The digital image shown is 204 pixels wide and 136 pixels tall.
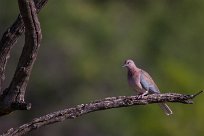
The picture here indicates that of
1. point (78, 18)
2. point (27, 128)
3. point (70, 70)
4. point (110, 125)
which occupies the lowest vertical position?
point (27, 128)

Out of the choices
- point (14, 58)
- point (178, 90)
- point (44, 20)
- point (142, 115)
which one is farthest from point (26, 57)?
point (44, 20)

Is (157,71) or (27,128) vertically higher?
(157,71)

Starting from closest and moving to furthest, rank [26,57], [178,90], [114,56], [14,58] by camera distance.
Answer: [26,57], [178,90], [14,58], [114,56]

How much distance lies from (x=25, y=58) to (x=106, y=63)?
24435mm

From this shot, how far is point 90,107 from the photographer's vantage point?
25.7 ft

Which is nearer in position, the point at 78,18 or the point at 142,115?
the point at 142,115

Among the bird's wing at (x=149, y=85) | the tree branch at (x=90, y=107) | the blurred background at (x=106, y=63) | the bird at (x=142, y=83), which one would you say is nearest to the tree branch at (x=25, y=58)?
the tree branch at (x=90, y=107)

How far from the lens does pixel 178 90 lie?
2105cm

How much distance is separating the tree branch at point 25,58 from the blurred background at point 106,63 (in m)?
13.5

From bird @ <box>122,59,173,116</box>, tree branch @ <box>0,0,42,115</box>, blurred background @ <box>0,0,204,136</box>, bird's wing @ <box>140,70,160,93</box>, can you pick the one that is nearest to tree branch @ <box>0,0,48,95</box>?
tree branch @ <box>0,0,42,115</box>

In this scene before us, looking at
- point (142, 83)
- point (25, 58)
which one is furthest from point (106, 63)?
point (25, 58)

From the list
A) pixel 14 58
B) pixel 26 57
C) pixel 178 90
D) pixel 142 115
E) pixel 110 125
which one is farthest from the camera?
pixel 110 125

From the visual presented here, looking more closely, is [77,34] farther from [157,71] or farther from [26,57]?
[26,57]

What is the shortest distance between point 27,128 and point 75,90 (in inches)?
819
